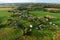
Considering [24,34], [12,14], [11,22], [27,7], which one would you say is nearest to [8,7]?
[27,7]

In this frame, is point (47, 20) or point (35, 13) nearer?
point (47, 20)

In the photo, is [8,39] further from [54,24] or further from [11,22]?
[54,24]

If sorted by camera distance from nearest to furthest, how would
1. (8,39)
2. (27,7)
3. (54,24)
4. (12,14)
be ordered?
(8,39) < (54,24) < (12,14) < (27,7)

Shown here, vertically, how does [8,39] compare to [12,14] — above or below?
below

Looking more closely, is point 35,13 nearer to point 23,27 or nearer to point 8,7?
point 23,27

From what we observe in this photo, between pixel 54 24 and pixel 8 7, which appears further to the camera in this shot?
pixel 8 7

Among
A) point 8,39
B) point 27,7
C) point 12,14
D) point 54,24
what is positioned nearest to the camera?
point 8,39

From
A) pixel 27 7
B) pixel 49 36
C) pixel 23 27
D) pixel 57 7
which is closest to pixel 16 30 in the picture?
pixel 23 27

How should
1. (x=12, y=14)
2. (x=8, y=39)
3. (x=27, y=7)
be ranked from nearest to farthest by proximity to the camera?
(x=8, y=39) → (x=12, y=14) → (x=27, y=7)

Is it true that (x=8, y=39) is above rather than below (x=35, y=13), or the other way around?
below
